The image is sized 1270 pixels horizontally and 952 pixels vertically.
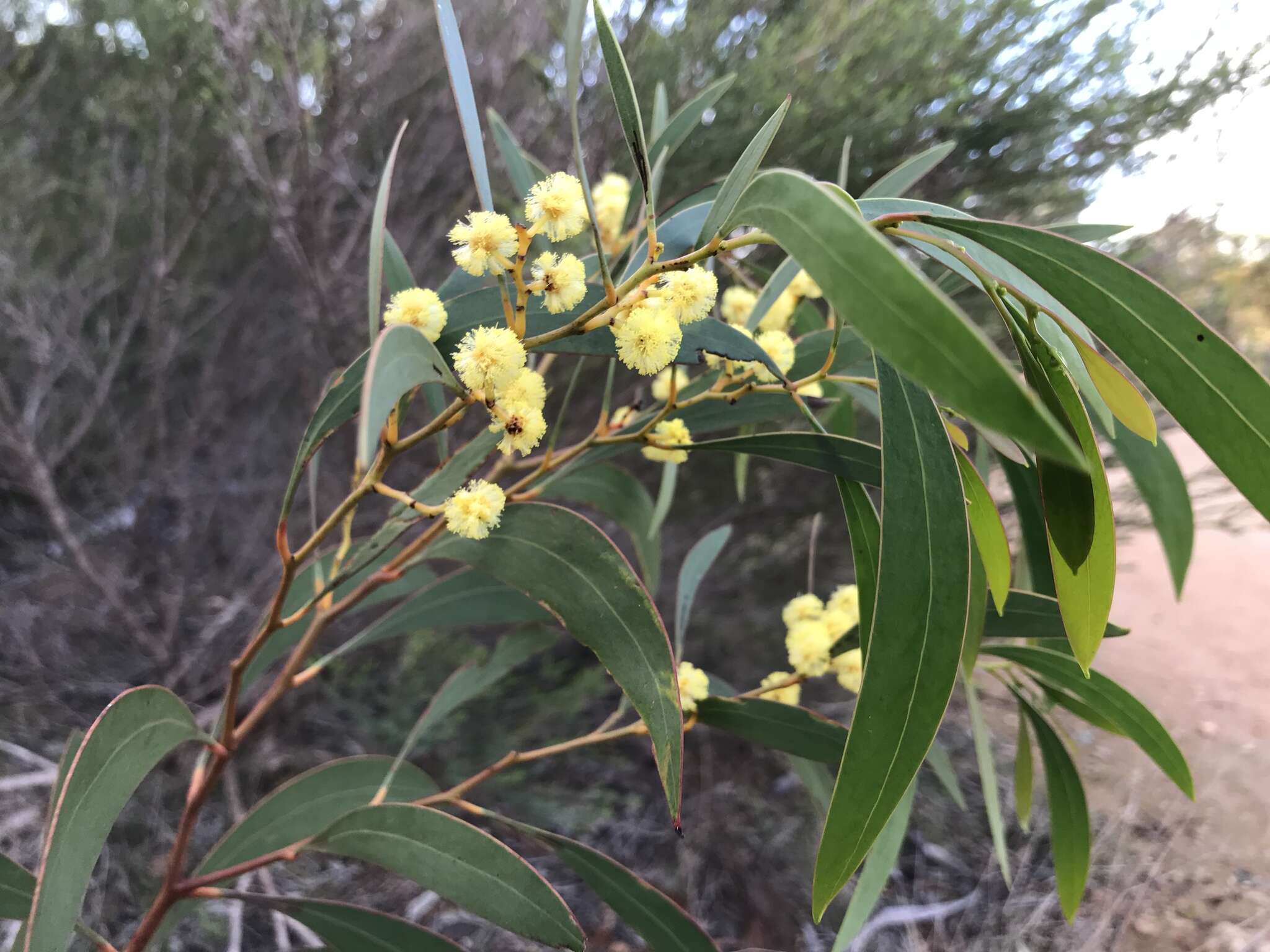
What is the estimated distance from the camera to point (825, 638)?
0.48 metres

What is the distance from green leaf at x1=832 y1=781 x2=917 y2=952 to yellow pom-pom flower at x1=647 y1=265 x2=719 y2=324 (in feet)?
1.06

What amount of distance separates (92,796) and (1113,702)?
2.03ft

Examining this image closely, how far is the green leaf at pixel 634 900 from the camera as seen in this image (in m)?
0.50

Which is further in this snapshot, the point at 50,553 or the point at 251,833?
the point at 50,553

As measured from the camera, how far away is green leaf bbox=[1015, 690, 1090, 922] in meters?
0.51

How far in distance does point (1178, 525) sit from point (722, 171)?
2.36 feet

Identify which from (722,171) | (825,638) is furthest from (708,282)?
(722,171)

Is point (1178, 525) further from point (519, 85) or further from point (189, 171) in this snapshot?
point (189, 171)

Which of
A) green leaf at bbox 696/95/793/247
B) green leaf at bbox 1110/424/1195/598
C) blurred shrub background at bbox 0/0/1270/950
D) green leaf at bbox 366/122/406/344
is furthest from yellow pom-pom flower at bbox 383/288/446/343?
blurred shrub background at bbox 0/0/1270/950

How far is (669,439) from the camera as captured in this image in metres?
0.42

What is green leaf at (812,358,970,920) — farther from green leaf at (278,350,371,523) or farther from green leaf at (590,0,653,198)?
green leaf at (278,350,371,523)

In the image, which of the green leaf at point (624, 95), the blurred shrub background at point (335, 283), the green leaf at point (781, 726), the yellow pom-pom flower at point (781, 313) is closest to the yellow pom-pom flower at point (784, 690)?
the green leaf at point (781, 726)

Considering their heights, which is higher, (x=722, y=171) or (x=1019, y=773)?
(x=722, y=171)

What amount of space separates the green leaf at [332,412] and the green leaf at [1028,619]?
16.5 inches
